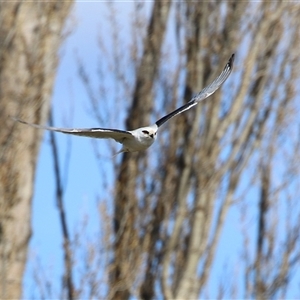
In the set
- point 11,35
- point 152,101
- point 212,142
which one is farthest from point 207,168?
point 11,35

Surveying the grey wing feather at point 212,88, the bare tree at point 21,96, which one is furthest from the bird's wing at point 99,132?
the bare tree at point 21,96

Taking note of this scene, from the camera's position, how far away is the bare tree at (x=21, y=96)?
7781 millimetres

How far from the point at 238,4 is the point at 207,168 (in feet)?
4.08

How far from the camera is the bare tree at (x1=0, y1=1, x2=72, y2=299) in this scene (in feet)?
25.5

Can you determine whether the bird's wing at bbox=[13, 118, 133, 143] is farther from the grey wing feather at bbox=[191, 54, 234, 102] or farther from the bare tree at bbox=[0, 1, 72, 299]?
the bare tree at bbox=[0, 1, 72, 299]

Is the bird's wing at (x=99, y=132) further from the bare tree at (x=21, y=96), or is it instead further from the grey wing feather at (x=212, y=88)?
the bare tree at (x=21, y=96)

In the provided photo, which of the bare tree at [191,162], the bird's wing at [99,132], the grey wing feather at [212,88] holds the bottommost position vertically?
the bird's wing at [99,132]

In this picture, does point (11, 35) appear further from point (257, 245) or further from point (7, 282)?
point (257, 245)

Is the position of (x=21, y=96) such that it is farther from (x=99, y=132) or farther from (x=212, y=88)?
(x=99, y=132)

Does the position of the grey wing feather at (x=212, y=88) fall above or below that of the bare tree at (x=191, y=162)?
below

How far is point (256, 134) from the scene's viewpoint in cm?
827

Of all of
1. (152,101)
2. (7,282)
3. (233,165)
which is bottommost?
(7,282)

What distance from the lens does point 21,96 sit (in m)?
7.80

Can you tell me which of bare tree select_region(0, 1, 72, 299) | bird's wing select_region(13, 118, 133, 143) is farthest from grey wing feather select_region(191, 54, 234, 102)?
bare tree select_region(0, 1, 72, 299)
